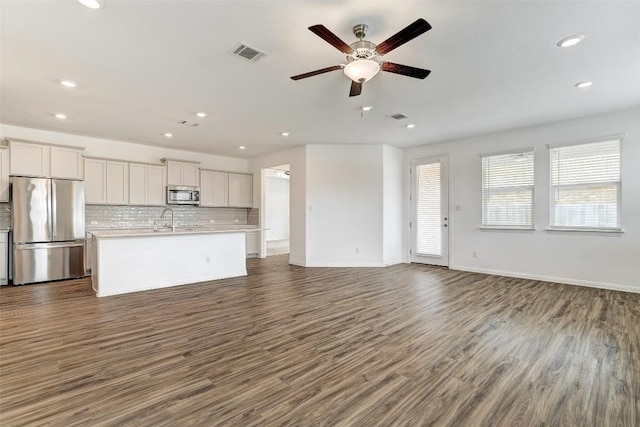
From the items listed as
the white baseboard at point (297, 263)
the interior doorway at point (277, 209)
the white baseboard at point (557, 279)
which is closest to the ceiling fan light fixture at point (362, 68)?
the white baseboard at point (297, 263)

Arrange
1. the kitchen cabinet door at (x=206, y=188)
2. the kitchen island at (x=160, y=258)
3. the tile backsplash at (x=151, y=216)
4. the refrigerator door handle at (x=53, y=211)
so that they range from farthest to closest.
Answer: the kitchen cabinet door at (x=206, y=188) → the tile backsplash at (x=151, y=216) → the refrigerator door handle at (x=53, y=211) → the kitchen island at (x=160, y=258)

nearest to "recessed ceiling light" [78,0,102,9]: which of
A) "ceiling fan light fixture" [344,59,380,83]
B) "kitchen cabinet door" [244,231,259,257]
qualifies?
"ceiling fan light fixture" [344,59,380,83]

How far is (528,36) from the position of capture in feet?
8.59

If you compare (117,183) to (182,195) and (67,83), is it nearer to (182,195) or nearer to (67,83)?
(182,195)

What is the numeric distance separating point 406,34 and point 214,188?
662 cm

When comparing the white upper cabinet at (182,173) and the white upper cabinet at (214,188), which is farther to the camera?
the white upper cabinet at (214,188)

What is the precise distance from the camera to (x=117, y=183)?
6250mm

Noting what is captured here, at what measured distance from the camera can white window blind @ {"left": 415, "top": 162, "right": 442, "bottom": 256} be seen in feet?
22.0

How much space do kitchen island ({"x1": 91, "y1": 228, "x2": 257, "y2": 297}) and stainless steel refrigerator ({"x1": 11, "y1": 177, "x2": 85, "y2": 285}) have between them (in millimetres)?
878

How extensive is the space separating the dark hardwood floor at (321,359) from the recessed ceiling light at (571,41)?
2.75 meters

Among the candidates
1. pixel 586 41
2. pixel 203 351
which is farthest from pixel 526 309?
pixel 203 351

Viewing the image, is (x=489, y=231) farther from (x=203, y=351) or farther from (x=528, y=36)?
(x=203, y=351)

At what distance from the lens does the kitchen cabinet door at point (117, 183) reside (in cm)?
616

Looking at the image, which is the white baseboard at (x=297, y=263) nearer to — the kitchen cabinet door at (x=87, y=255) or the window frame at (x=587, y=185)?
the kitchen cabinet door at (x=87, y=255)
